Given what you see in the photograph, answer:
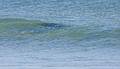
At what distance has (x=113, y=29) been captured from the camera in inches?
650

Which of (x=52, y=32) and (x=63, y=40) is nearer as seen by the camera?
(x=63, y=40)

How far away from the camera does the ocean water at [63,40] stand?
11.3 metres

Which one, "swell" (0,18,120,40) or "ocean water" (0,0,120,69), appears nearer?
"ocean water" (0,0,120,69)

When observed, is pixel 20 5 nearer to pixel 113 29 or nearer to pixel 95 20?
pixel 95 20

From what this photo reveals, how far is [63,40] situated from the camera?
1480cm

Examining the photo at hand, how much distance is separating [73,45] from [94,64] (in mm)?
2990

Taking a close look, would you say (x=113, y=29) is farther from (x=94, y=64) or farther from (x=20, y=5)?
(x=20, y=5)

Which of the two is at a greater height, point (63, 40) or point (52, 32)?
point (52, 32)

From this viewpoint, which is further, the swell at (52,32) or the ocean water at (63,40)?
the swell at (52,32)

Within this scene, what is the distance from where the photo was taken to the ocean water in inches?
445

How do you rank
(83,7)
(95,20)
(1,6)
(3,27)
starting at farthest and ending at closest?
(1,6) < (83,7) < (95,20) < (3,27)

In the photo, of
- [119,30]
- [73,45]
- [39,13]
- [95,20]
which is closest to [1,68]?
[73,45]

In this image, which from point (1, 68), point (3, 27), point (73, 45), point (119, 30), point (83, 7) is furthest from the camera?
point (83, 7)

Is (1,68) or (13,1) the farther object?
(13,1)
